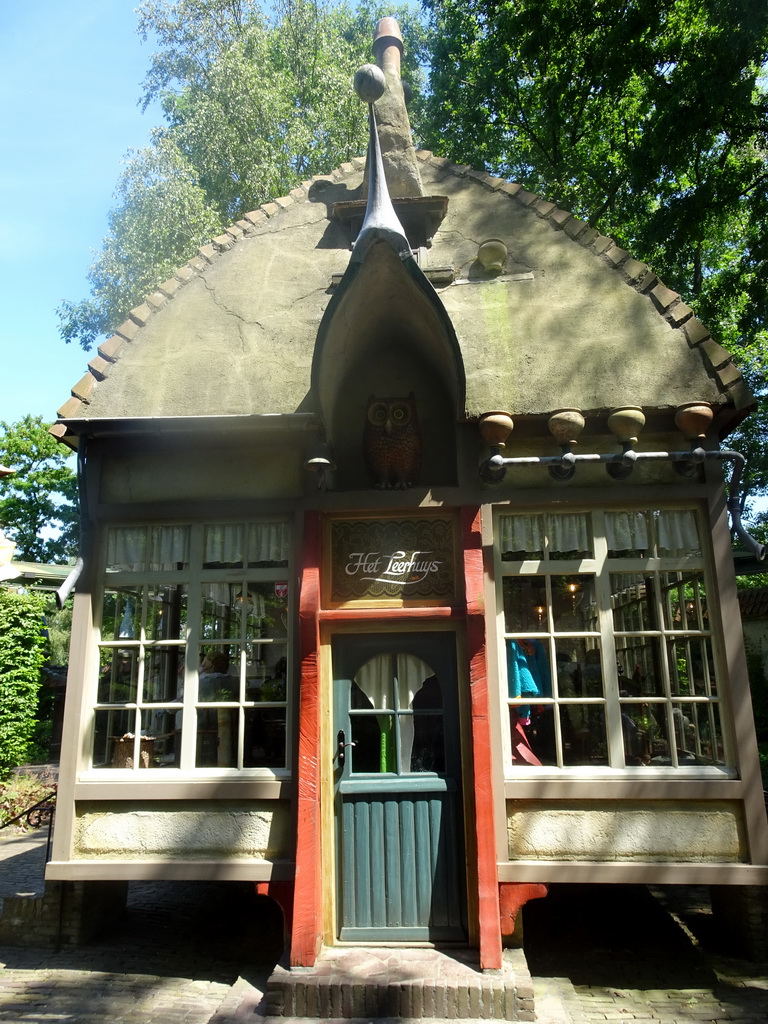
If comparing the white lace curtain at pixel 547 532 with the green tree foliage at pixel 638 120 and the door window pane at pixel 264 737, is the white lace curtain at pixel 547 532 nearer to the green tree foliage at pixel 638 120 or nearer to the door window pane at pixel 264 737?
the door window pane at pixel 264 737

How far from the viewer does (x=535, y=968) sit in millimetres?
5332

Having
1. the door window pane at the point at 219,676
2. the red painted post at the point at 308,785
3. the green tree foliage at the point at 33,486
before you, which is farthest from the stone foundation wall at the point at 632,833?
the green tree foliage at the point at 33,486

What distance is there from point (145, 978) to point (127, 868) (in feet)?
2.58

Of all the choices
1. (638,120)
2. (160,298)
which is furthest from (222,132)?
(160,298)

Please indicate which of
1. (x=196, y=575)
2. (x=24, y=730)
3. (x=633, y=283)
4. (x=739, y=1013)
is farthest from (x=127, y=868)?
(x=24, y=730)

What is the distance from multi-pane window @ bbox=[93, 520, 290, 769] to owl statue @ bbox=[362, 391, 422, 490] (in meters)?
0.93

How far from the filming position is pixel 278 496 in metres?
5.86

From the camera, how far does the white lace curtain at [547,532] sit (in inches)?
226

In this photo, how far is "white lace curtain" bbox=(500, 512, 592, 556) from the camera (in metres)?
5.75

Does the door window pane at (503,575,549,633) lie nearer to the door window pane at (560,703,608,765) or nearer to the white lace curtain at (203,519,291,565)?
the door window pane at (560,703,608,765)

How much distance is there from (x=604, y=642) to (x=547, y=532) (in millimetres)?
961

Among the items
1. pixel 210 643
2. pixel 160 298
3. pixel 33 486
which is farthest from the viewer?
pixel 33 486

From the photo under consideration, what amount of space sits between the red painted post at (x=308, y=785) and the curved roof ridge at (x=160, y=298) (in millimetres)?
2383

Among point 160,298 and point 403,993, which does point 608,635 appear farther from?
point 160,298
